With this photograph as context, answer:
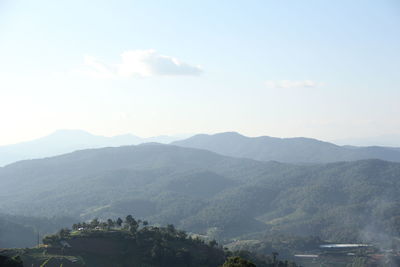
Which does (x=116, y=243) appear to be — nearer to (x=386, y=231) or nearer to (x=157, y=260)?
(x=157, y=260)

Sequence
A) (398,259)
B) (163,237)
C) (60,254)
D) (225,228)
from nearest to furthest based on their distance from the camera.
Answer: (60,254), (163,237), (398,259), (225,228)

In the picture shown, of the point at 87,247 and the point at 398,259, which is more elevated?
the point at 87,247

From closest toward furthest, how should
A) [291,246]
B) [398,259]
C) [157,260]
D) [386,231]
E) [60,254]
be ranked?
[60,254], [157,260], [398,259], [291,246], [386,231]

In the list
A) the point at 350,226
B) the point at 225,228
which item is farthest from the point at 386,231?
the point at 225,228

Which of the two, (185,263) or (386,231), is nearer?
(185,263)

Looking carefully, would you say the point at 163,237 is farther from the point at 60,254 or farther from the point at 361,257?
the point at 361,257

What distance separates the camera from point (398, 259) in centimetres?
13275

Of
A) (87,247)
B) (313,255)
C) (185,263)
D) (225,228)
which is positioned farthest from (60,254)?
(225,228)

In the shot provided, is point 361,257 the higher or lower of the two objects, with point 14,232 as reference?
lower

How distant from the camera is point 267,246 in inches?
5886

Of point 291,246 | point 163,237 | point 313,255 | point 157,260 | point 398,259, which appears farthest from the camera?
point 291,246

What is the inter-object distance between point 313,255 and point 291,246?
12089 mm

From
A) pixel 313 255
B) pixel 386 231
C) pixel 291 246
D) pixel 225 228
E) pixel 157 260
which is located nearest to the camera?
pixel 157 260

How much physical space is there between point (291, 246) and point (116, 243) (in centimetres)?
8407
